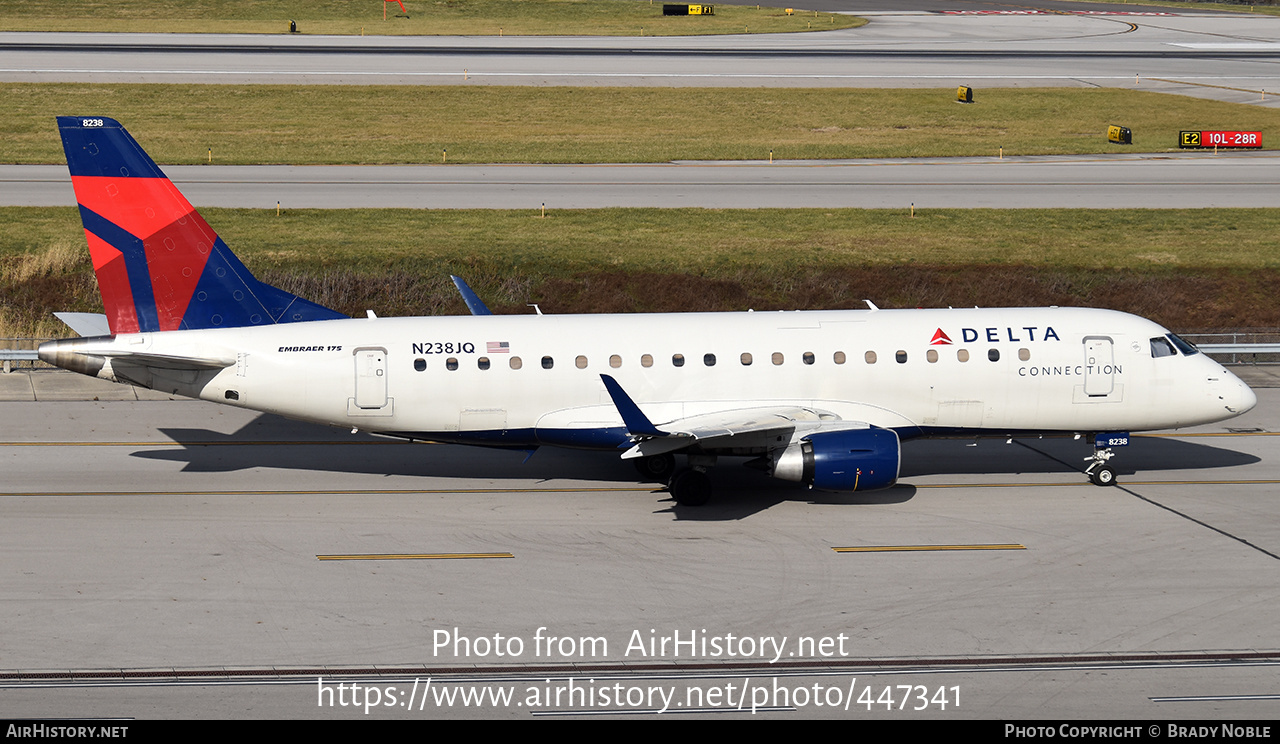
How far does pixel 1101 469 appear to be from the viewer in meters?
28.6

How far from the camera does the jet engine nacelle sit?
82.0 feet

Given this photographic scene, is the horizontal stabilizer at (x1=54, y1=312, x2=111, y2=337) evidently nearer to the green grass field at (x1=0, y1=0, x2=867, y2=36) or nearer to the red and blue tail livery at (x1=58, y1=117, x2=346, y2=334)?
the red and blue tail livery at (x1=58, y1=117, x2=346, y2=334)

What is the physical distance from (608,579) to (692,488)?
4.63 m

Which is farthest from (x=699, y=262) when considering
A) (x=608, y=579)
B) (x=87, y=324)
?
(x=608, y=579)

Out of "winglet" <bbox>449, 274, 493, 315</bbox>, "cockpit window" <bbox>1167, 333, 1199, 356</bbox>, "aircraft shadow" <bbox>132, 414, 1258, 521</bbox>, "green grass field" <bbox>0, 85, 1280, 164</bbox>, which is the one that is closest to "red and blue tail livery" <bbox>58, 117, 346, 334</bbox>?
"aircraft shadow" <bbox>132, 414, 1258, 521</bbox>

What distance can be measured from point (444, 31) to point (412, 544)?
91.3 metres

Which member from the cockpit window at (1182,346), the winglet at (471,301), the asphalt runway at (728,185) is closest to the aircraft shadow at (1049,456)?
the cockpit window at (1182,346)

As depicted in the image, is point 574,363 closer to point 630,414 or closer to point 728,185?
point 630,414

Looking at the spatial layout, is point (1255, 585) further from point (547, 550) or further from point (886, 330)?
point (547, 550)

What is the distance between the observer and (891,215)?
5478 cm

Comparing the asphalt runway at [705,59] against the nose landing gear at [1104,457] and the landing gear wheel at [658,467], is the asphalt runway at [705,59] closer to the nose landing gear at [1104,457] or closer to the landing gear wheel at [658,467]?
the landing gear wheel at [658,467]

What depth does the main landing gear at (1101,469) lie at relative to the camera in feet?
93.3

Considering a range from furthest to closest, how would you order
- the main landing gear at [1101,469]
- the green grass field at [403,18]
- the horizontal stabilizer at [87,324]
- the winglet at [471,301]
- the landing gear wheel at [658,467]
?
1. the green grass field at [403,18]
2. the winglet at [471,301]
3. the landing gear wheel at [658,467]
4. the main landing gear at [1101,469]
5. the horizontal stabilizer at [87,324]

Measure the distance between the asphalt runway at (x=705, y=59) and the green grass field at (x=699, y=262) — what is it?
32.7m
